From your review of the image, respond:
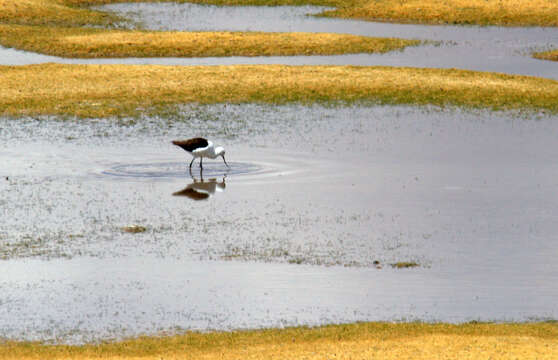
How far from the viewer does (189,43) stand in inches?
2260

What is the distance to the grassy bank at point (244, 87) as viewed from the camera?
41.7 meters

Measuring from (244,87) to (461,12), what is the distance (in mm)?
28934

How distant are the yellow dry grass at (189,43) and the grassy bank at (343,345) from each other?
127ft

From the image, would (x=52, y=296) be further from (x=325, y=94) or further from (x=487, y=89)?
(x=487, y=89)

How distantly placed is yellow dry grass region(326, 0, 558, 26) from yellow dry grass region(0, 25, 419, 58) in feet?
33.9

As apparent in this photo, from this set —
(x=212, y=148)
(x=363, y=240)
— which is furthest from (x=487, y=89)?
(x=363, y=240)

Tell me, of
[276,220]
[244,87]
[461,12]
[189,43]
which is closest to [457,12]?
[461,12]

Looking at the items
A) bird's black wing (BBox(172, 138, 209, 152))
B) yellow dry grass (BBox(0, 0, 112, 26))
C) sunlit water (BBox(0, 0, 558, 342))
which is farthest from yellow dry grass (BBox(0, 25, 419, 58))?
bird's black wing (BBox(172, 138, 209, 152))

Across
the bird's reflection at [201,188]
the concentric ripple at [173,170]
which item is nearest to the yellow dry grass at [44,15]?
the concentric ripple at [173,170]

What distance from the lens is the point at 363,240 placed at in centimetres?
2439

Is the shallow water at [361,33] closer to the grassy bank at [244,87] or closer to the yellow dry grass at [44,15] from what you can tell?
the yellow dry grass at [44,15]

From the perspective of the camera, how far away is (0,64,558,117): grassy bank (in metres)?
41.7

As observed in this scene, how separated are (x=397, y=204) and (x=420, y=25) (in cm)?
4156

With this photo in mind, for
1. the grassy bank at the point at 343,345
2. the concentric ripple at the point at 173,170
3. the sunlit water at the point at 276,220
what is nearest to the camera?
the grassy bank at the point at 343,345
